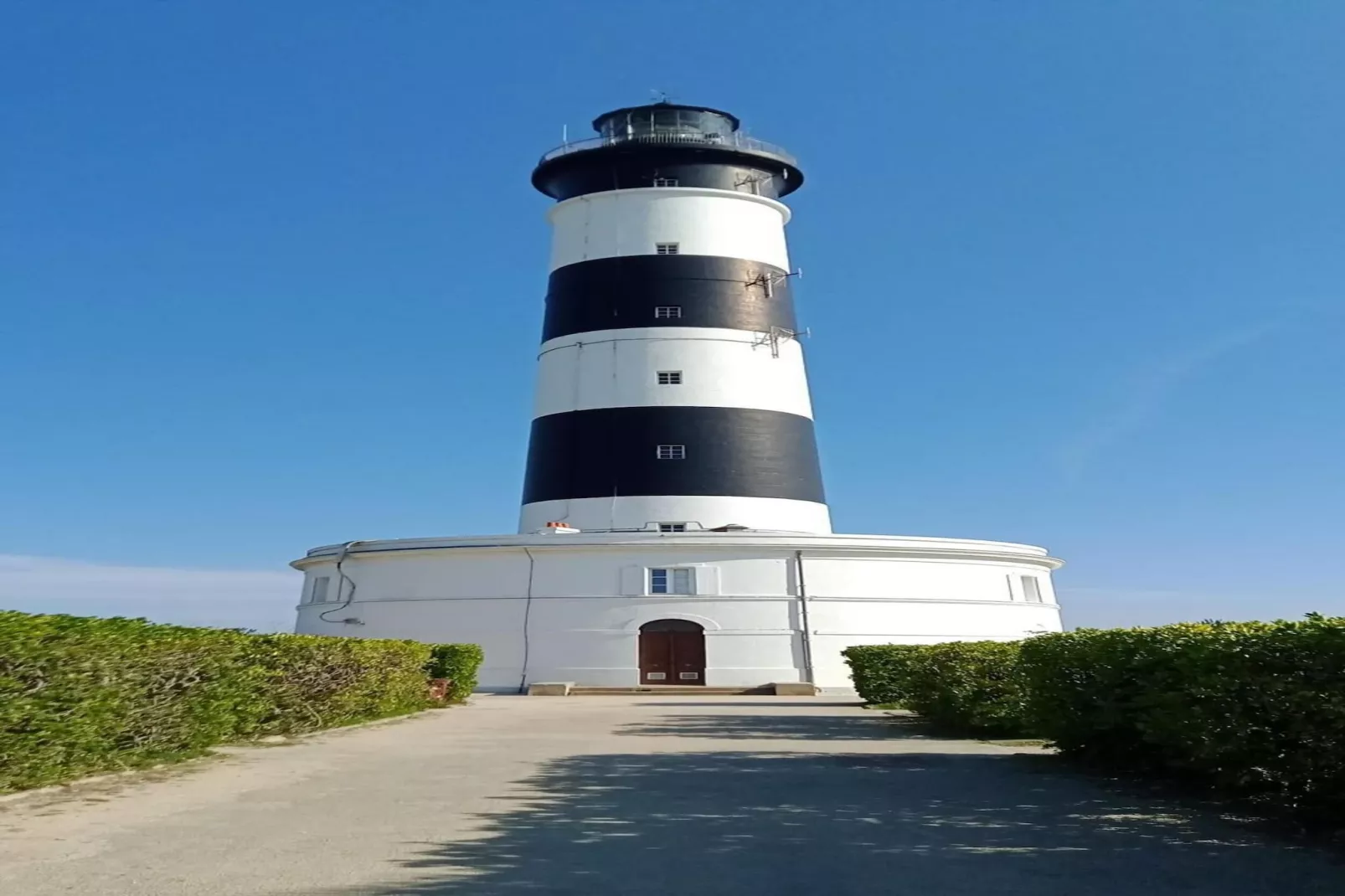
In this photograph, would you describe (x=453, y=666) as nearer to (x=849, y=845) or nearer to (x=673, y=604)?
(x=673, y=604)

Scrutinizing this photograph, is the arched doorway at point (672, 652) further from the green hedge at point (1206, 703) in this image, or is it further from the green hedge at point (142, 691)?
the green hedge at point (1206, 703)

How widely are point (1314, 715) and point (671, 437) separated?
21234 millimetres

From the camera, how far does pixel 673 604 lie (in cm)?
2548

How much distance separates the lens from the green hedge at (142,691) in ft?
25.7

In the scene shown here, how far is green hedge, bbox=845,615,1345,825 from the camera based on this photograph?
6359 mm

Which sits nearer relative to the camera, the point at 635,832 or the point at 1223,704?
the point at 635,832

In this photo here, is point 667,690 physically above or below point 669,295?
below

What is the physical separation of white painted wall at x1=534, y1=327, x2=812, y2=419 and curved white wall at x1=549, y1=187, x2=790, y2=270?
256cm

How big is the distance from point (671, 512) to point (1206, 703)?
19.6 meters

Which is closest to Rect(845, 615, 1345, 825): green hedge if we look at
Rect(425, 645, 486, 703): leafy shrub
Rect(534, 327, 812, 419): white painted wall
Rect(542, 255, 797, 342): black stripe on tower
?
Rect(425, 645, 486, 703): leafy shrub

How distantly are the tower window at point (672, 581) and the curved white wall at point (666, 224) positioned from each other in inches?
354

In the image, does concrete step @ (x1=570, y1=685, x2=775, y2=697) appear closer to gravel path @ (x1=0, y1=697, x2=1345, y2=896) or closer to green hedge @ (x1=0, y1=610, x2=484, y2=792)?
green hedge @ (x1=0, y1=610, x2=484, y2=792)

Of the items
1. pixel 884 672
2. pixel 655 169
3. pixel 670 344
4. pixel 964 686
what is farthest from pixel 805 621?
pixel 655 169

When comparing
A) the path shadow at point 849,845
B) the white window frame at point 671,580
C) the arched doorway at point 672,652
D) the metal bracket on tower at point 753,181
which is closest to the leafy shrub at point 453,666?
the arched doorway at point 672,652
